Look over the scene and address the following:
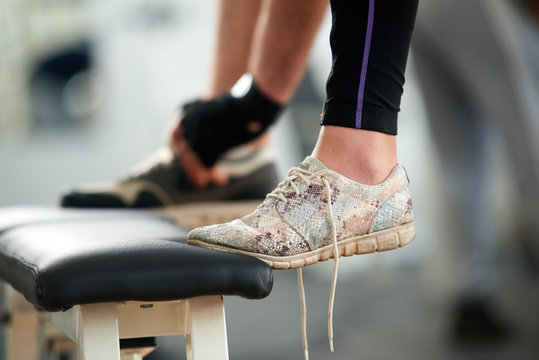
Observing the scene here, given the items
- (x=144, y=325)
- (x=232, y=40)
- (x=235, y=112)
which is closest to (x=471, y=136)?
(x=232, y=40)

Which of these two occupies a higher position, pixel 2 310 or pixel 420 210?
pixel 420 210

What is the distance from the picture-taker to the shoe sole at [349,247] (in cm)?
56

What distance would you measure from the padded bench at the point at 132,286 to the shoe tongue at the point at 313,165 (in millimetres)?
112

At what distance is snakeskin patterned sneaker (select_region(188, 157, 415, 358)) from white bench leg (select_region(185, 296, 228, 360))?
0.05 meters

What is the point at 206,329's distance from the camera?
1.77ft

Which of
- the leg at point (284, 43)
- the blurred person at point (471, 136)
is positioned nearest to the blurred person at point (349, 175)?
the leg at point (284, 43)

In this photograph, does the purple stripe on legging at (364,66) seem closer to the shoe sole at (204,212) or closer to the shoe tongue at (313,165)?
the shoe tongue at (313,165)

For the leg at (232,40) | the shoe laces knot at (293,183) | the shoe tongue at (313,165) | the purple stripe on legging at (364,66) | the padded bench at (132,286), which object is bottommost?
the padded bench at (132,286)

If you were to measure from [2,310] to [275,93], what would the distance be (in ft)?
1.82

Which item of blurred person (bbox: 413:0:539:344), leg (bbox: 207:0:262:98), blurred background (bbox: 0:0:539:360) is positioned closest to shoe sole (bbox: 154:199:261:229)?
leg (bbox: 207:0:262:98)

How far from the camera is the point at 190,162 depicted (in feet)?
3.45

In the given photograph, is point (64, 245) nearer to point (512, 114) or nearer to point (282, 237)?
point (282, 237)

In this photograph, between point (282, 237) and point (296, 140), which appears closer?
point (282, 237)

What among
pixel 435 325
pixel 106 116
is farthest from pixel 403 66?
pixel 106 116
